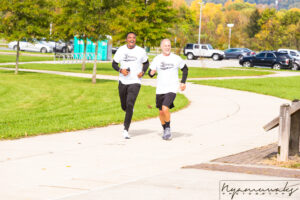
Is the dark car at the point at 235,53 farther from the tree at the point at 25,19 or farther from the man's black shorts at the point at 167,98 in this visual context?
the man's black shorts at the point at 167,98

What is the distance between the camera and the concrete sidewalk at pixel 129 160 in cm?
580

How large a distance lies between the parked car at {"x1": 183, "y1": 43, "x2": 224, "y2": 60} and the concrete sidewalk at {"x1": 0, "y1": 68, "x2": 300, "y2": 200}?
51245mm

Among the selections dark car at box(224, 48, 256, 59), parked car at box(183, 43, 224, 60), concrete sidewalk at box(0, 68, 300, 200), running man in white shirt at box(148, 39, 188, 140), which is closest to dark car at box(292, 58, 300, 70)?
parked car at box(183, 43, 224, 60)

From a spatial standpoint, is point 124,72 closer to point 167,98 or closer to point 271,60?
point 167,98

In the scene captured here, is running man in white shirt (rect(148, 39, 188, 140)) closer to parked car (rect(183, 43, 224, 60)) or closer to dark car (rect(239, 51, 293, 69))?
dark car (rect(239, 51, 293, 69))

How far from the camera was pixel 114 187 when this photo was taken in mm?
5961

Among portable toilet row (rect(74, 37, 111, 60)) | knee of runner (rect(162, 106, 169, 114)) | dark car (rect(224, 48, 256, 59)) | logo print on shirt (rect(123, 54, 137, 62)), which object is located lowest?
dark car (rect(224, 48, 256, 59))

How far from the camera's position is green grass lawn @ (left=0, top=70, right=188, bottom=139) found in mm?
11156

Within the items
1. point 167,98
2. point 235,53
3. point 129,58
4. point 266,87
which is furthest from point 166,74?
point 235,53

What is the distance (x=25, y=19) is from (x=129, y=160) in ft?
74.1

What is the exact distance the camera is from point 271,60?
47719mm

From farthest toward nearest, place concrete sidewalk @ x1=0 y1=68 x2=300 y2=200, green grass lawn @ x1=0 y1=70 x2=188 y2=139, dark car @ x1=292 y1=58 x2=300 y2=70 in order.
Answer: dark car @ x1=292 y1=58 x2=300 y2=70 → green grass lawn @ x1=0 y1=70 x2=188 y2=139 → concrete sidewalk @ x1=0 y1=68 x2=300 y2=200

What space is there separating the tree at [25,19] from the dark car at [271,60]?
23412mm

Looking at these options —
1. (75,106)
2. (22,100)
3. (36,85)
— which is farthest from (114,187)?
(36,85)
